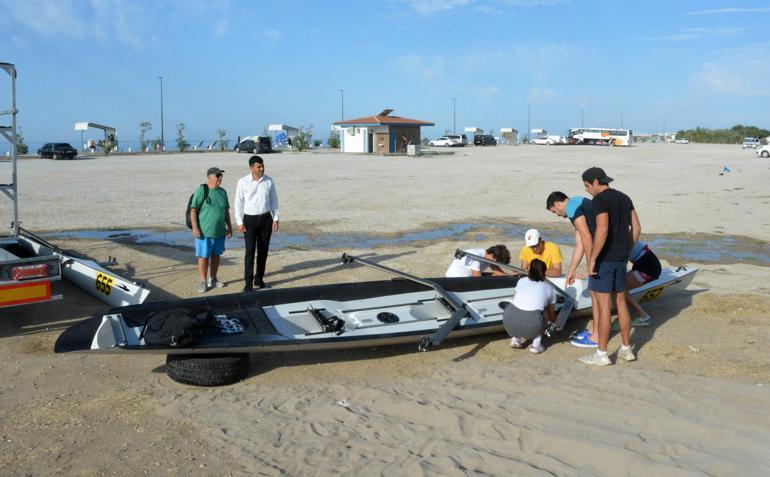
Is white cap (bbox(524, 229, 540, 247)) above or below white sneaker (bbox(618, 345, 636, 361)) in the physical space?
above

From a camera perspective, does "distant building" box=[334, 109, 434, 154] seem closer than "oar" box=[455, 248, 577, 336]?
No

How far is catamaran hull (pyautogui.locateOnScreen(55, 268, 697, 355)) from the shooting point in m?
5.68

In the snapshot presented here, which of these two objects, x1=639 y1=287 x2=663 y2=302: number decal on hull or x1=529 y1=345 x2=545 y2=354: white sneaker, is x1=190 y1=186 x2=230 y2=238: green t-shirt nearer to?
x1=529 y1=345 x2=545 y2=354: white sneaker

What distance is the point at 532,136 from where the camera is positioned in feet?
→ 403

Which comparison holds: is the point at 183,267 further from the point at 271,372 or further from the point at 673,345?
the point at 673,345

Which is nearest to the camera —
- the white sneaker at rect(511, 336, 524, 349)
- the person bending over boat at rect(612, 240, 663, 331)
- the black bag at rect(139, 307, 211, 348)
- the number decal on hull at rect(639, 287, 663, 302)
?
the black bag at rect(139, 307, 211, 348)

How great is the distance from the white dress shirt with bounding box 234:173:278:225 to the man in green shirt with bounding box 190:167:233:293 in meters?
0.20

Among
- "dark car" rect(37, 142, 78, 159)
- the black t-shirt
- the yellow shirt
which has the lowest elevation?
the yellow shirt

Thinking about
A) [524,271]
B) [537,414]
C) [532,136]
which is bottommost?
[537,414]

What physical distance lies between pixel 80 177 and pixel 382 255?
21484mm

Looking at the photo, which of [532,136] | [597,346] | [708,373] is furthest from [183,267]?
[532,136]

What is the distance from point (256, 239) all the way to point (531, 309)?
154 inches

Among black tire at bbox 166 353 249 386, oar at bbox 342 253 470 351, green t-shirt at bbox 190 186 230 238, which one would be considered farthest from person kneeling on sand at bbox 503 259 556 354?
green t-shirt at bbox 190 186 230 238

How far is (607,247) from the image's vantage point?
627cm
